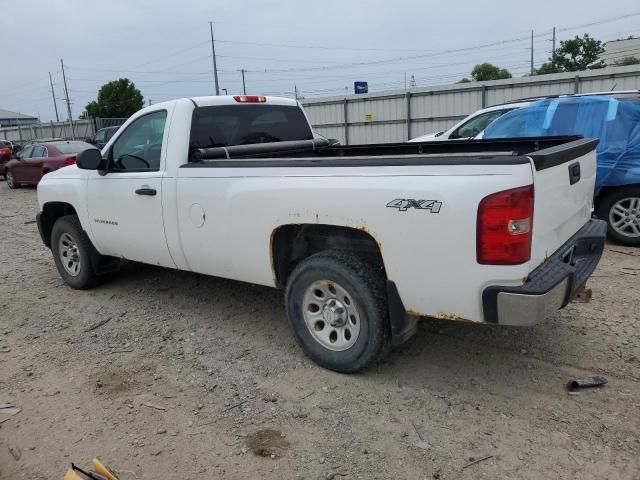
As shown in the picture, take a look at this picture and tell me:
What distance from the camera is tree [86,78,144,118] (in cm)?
5438

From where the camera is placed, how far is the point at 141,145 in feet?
16.0

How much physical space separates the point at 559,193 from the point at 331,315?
63.1 inches

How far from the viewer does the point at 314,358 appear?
3.85 metres

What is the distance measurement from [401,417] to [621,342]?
6.29 feet

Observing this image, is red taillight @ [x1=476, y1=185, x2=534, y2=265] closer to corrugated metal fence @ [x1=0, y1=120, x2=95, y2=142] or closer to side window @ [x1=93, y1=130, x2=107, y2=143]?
side window @ [x1=93, y1=130, x2=107, y2=143]

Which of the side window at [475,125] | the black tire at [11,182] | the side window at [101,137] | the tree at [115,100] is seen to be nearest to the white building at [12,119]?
the tree at [115,100]

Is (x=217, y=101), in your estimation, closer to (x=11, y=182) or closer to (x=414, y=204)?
(x=414, y=204)

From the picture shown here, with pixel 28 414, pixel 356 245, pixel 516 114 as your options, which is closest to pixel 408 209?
pixel 356 245

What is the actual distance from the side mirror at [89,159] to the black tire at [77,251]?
103 centimetres

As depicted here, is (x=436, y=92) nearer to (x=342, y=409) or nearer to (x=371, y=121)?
(x=371, y=121)

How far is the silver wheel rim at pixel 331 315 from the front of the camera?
361cm

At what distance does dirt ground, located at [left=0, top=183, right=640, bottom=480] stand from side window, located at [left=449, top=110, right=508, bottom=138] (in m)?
4.64

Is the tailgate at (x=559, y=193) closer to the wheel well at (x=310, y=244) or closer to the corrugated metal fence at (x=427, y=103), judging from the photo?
the wheel well at (x=310, y=244)

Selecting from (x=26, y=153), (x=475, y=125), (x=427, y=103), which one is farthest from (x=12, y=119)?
(x=475, y=125)
